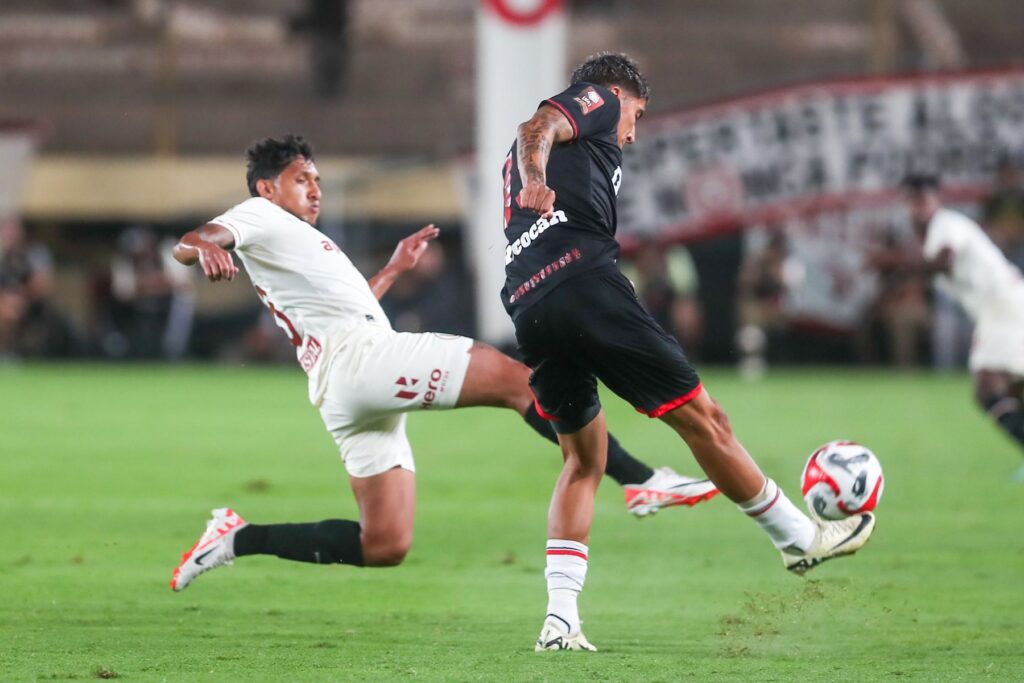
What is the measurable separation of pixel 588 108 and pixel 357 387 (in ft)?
4.88

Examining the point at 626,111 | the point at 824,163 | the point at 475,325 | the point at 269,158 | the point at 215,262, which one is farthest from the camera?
the point at 824,163

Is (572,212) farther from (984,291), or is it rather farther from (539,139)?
(984,291)

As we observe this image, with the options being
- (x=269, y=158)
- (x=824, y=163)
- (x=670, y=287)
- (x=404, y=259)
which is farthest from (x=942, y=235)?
(x=824, y=163)

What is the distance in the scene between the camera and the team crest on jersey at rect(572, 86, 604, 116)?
5973 mm

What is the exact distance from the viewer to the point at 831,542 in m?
6.36

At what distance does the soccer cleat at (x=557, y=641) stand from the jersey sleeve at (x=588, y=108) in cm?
170

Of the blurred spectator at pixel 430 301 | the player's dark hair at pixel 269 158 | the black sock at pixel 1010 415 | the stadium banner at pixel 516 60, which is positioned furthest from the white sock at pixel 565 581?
the blurred spectator at pixel 430 301

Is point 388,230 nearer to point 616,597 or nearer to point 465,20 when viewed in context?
point 465,20

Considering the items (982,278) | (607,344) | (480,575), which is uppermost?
(607,344)

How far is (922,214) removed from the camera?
11375mm

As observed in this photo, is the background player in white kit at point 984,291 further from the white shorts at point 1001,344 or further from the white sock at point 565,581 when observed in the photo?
the white sock at point 565,581

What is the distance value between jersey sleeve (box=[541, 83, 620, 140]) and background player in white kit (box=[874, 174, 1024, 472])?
571 centimetres

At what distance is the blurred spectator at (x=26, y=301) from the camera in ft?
77.1

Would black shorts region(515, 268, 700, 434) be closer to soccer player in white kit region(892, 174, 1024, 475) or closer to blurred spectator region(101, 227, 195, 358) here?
soccer player in white kit region(892, 174, 1024, 475)
